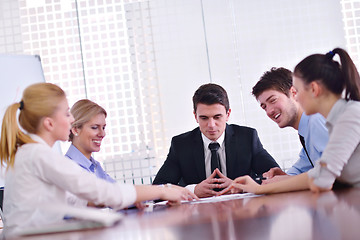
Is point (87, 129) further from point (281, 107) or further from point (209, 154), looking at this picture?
point (281, 107)

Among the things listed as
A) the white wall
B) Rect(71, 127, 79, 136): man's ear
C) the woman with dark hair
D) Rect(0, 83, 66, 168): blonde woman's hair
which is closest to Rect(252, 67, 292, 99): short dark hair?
the woman with dark hair

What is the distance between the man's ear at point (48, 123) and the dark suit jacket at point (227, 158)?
4.39 feet

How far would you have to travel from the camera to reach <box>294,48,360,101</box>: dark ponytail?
186 cm

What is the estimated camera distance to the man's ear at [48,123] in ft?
5.74

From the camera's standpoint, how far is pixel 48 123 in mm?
1758

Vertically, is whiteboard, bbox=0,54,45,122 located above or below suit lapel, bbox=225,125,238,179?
above

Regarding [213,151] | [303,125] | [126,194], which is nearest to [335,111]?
[303,125]

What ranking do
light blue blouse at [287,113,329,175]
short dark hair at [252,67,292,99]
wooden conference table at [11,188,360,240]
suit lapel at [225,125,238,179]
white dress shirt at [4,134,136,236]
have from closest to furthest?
wooden conference table at [11,188,360,240], white dress shirt at [4,134,136,236], light blue blouse at [287,113,329,175], short dark hair at [252,67,292,99], suit lapel at [225,125,238,179]

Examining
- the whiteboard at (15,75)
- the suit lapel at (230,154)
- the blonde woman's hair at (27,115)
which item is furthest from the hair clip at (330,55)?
the whiteboard at (15,75)

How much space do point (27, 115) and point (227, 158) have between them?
1.52 metres

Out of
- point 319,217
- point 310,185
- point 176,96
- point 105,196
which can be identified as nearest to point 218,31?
point 176,96

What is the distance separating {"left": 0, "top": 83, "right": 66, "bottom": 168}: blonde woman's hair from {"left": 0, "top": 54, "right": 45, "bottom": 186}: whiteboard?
264 centimetres

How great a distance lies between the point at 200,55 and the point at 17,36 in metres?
1.94

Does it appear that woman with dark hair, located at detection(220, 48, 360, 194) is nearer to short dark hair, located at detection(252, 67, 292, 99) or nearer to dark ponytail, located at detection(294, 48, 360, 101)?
dark ponytail, located at detection(294, 48, 360, 101)
